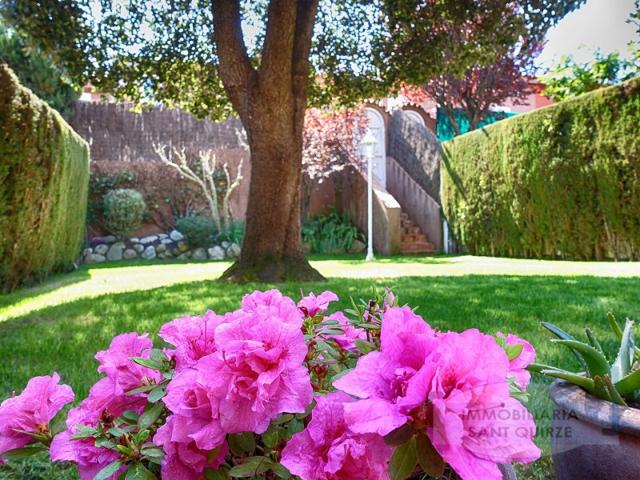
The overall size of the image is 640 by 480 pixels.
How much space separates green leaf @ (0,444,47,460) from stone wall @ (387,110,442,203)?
13033mm

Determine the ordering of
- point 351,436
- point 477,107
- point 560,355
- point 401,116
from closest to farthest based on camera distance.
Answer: point 351,436, point 560,355, point 401,116, point 477,107

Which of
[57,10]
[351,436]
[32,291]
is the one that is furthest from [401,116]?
[351,436]

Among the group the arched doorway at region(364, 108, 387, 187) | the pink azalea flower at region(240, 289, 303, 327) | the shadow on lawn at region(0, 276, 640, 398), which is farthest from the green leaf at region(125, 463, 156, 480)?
the arched doorway at region(364, 108, 387, 187)

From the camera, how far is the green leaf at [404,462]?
0.55 m

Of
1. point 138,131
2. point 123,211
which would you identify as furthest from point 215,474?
point 138,131

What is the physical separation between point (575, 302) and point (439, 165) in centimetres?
955

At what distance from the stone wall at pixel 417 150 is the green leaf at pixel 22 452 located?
13033 millimetres

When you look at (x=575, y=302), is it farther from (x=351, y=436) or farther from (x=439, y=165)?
(x=439, y=165)

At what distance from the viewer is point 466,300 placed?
450cm

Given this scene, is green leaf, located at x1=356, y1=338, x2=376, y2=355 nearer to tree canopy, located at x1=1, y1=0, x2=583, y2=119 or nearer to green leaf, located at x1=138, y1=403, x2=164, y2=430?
green leaf, located at x1=138, y1=403, x2=164, y2=430

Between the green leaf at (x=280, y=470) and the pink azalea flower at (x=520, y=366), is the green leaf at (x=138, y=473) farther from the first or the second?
the pink azalea flower at (x=520, y=366)

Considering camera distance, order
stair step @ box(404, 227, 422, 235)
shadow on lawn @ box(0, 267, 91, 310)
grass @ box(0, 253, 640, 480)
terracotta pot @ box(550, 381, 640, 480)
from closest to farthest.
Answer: terracotta pot @ box(550, 381, 640, 480) < grass @ box(0, 253, 640, 480) < shadow on lawn @ box(0, 267, 91, 310) < stair step @ box(404, 227, 422, 235)

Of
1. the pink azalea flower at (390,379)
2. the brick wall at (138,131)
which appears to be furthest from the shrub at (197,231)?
the pink azalea flower at (390,379)

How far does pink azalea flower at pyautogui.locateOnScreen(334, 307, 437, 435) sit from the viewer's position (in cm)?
54
